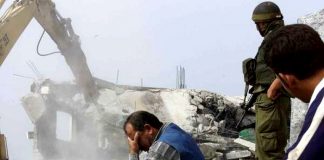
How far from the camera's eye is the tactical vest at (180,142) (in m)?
3.51

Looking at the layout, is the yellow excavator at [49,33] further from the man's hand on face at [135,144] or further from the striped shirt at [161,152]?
the striped shirt at [161,152]

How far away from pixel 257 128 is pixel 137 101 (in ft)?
36.2

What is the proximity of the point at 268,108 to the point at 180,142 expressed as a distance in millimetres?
1886

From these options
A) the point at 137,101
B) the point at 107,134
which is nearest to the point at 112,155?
the point at 107,134

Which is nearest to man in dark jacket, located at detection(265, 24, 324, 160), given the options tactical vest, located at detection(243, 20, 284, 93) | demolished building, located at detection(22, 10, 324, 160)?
tactical vest, located at detection(243, 20, 284, 93)

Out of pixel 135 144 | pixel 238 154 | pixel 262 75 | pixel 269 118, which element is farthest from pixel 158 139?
pixel 238 154

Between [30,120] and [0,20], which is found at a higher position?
[0,20]

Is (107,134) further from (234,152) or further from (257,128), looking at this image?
(257,128)

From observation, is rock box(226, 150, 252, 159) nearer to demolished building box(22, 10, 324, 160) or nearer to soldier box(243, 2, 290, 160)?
demolished building box(22, 10, 324, 160)

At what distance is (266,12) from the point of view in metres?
5.14

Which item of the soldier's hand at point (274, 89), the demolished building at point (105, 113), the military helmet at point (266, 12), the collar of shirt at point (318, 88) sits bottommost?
the demolished building at point (105, 113)

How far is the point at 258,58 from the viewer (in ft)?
17.4

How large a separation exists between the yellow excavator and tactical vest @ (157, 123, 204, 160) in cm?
583

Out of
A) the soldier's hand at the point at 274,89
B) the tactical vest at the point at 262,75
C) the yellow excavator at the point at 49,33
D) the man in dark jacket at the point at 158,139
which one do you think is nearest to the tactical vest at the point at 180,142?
the man in dark jacket at the point at 158,139
